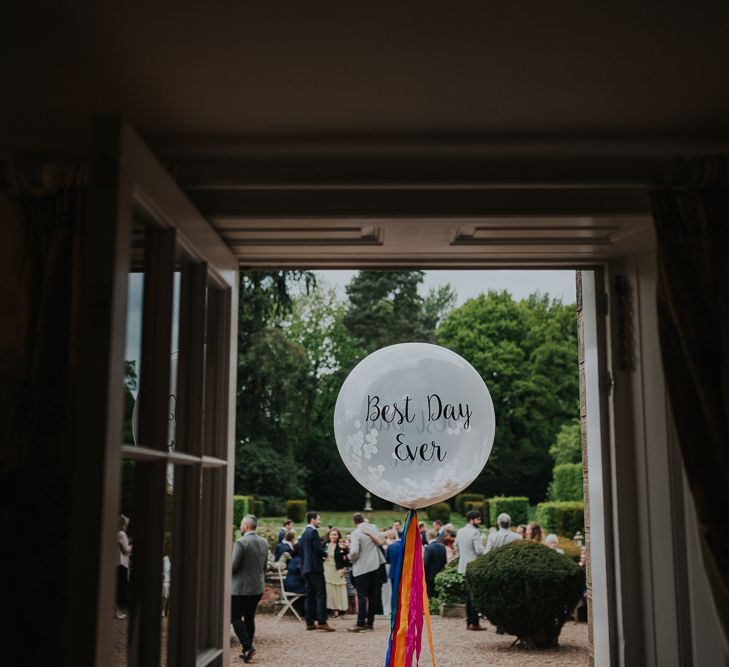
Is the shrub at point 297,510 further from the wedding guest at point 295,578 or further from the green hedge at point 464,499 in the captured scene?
the wedding guest at point 295,578

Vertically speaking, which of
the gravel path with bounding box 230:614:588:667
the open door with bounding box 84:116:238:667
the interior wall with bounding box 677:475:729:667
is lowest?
the gravel path with bounding box 230:614:588:667

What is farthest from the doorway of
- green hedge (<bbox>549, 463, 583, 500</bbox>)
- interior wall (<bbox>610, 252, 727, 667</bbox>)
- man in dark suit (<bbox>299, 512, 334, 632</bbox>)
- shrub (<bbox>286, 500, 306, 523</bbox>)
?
green hedge (<bbox>549, 463, 583, 500</bbox>)

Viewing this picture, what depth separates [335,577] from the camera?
29.8 ft

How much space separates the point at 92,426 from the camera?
130 centimetres

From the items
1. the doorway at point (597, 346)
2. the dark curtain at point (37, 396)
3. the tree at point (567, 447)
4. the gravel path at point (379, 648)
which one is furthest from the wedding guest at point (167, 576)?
the tree at point (567, 447)

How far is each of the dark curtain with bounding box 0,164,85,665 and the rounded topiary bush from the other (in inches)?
210

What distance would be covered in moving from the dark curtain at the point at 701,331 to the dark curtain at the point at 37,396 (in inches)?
60.3

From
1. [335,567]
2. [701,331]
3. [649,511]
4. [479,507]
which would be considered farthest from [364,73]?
[479,507]

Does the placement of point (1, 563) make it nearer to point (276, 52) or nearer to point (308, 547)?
point (276, 52)

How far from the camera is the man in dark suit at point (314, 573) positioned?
25.9 feet

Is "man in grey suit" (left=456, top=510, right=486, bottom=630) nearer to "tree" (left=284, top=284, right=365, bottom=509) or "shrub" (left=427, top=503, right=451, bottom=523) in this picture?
"shrub" (left=427, top=503, right=451, bottom=523)

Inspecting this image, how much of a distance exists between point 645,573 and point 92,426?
1.82m

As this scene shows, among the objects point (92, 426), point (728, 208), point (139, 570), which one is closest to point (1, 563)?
point (139, 570)

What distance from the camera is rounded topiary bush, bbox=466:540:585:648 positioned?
21.8 feet
